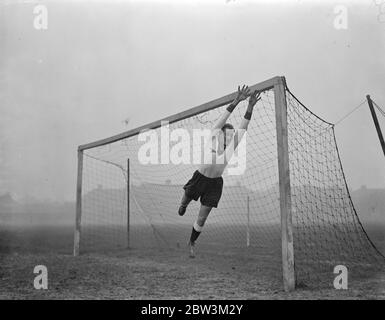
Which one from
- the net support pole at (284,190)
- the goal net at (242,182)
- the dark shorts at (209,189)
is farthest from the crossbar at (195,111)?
the dark shorts at (209,189)

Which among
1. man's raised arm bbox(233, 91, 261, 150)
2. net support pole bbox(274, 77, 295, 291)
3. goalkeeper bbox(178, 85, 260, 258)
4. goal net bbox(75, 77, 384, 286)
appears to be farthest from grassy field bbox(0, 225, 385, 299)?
man's raised arm bbox(233, 91, 261, 150)

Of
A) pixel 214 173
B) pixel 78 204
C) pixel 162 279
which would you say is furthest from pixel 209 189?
pixel 78 204

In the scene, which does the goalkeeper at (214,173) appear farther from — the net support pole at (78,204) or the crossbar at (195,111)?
→ the net support pole at (78,204)

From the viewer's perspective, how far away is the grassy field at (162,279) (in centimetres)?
387

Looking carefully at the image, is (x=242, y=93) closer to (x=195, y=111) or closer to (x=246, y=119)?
(x=246, y=119)

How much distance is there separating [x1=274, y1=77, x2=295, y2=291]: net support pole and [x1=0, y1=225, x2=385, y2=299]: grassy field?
22 centimetres

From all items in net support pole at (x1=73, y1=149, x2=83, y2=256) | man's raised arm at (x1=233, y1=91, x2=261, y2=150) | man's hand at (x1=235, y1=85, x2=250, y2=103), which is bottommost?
net support pole at (x1=73, y1=149, x2=83, y2=256)

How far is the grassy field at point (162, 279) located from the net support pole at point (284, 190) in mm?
219

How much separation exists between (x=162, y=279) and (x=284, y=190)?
195 centimetres

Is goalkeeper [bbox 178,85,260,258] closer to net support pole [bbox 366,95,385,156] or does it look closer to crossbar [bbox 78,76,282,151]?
crossbar [bbox 78,76,282,151]

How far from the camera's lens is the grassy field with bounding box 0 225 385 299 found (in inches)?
152

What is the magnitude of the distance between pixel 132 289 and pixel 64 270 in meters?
1.89
